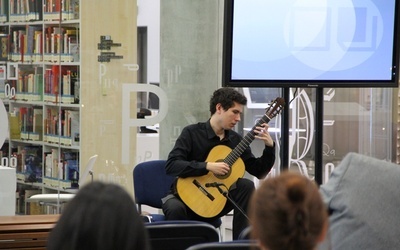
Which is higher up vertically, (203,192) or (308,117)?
(308,117)

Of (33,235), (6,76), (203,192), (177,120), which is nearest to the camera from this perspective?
(33,235)

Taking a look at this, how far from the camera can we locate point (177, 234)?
335 centimetres

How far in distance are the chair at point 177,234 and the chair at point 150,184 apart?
7.17 ft

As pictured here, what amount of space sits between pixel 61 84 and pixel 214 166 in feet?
4.56

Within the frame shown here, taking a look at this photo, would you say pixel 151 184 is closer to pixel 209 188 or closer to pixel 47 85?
pixel 209 188

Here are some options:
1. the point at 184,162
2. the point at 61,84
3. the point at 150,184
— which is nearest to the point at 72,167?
the point at 61,84

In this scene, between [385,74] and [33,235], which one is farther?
[385,74]

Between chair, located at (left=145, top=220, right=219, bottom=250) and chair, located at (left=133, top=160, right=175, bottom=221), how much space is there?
7.17ft

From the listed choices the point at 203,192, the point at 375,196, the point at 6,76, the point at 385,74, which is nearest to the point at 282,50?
the point at 385,74

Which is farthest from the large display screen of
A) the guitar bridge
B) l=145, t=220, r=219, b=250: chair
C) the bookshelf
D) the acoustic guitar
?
l=145, t=220, r=219, b=250: chair

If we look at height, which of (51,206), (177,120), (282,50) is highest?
(282,50)

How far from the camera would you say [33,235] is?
481 centimetres

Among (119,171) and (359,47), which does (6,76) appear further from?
(359,47)

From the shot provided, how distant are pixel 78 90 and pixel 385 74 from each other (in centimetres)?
221
